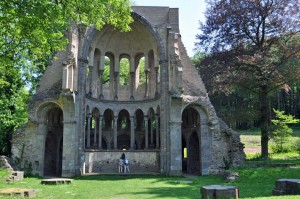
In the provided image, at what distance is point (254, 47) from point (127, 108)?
443 inches

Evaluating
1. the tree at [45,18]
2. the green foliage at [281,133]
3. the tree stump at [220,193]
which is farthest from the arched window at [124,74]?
the tree stump at [220,193]

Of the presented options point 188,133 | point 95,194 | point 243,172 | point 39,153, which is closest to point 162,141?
point 188,133

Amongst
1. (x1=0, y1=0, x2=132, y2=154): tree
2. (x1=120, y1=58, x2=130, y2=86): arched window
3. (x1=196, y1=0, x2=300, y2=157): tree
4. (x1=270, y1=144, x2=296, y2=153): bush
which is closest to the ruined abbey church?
(x1=196, y1=0, x2=300, y2=157): tree

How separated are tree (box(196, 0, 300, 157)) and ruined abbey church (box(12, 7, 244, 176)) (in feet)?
8.54

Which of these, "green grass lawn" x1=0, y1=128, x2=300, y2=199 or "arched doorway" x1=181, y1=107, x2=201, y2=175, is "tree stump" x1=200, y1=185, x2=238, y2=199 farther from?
"arched doorway" x1=181, y1=107, x2=201, y2=175

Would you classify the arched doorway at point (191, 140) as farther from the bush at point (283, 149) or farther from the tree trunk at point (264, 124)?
the bush at point (283, 149)

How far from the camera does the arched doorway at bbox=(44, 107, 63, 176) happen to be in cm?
2492

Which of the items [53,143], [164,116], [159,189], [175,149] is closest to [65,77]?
[53,143]

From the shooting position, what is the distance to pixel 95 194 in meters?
12.9

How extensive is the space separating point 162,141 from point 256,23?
11895 millimetres

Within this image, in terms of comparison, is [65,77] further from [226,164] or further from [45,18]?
[226,164]

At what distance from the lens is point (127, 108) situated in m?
27.0

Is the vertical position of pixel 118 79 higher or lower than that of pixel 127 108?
higher

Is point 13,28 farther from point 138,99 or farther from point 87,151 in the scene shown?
point 138,99
